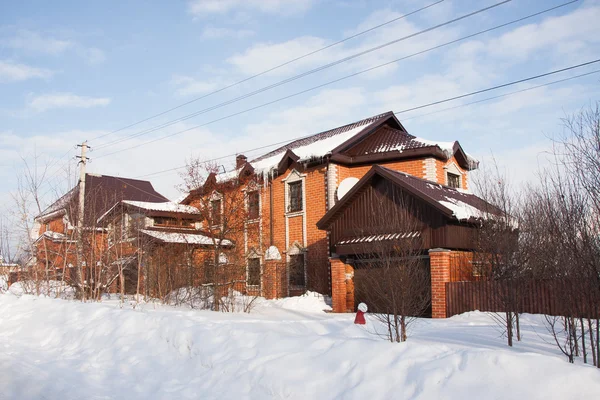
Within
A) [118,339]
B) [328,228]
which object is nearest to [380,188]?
[328,228]

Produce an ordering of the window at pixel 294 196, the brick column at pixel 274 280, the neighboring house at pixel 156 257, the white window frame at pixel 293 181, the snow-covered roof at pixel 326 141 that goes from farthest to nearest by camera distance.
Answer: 1. the window at pixel 294 196
2. the white window frame at pixel 293 181
3. the snow-covered roof at pixel 326 141
4. the brick column at pixel 274 280
5. the neighboring house at pixel 156 257

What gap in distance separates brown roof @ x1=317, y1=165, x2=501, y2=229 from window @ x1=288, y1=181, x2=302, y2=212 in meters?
4.70

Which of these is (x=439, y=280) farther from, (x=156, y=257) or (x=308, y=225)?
(x=156, y=257)

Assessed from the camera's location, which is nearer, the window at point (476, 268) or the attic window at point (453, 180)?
the window at point (476, 268)

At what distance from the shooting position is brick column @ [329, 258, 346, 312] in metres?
17.5

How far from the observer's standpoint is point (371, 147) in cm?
2275

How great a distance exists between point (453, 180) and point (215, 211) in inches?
398

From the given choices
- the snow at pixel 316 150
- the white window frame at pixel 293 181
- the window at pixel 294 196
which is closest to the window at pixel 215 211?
the white window frame at pixel 293 181

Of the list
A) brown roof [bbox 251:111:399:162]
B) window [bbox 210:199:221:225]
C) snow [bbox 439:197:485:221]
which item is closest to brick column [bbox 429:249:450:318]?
snow [bbox 439:197:485:221]

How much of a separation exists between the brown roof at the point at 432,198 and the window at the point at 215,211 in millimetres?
3886

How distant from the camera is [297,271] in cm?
2217

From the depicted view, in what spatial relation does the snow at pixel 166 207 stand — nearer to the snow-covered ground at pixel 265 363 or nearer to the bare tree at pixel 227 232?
the bare tree at pixel 227 232

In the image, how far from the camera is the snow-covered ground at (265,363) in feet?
17.5

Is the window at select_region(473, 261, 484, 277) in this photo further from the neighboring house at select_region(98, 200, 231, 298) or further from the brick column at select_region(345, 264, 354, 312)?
the neighboring house at select_region(98, 200, 231, 298)
